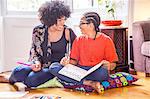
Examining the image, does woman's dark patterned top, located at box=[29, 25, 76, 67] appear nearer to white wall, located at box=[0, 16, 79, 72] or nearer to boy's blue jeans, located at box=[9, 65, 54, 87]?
boy's blue jeans, located at box=[9, 65, 54, 87]

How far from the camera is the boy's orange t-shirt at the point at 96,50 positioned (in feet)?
7.04

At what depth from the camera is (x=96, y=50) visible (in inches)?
84.6

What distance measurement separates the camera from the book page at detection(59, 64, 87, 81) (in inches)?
81.0

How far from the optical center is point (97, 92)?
1999mm

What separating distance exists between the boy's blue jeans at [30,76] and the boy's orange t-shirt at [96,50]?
0.29m

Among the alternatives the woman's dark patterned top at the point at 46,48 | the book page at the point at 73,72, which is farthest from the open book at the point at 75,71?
the woman's dark patterned top at the point at 46,48

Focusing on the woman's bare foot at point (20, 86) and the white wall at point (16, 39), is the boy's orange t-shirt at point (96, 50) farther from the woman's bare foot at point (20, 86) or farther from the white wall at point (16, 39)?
the white wall at point (16, 39)

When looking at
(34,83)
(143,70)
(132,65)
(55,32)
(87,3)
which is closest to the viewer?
(34,83)

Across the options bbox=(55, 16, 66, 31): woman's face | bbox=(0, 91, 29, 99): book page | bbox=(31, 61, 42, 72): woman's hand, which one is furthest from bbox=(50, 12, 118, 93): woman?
bbox=(0, 91, 29, 99): book page

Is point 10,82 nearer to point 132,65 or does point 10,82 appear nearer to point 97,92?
point 97,92

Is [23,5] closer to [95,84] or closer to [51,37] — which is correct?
[51,37]

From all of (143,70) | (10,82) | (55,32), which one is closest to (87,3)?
(143,70)

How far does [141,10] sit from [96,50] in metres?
1.52

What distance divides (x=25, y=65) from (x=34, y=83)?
0.19 metres
